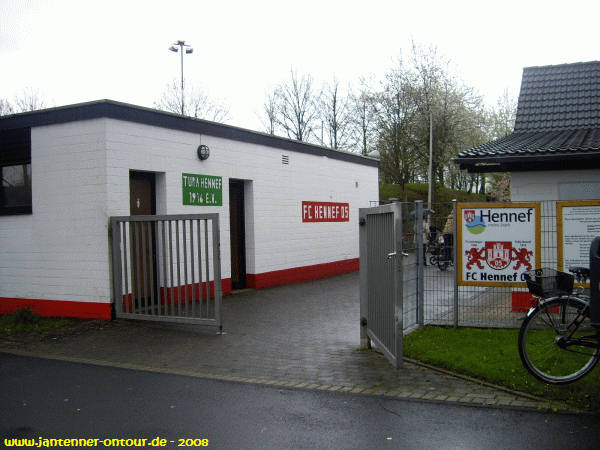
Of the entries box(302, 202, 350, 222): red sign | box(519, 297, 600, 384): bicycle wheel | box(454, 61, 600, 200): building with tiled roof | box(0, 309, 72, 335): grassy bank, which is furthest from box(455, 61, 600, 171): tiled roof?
box(0, 309, 72, 335): grassy bank

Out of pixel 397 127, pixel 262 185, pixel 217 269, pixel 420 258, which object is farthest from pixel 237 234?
pixel 397 127

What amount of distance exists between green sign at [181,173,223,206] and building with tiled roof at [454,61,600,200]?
5282 mm

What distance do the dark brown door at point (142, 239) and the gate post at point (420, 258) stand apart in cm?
424

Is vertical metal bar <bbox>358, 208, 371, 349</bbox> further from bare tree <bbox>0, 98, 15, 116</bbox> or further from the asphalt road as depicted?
bare tree <bbox>0, 98, 15, 116</bbox>

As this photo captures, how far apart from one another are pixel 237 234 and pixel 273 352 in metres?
7.02

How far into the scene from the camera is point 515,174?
37.3 feet

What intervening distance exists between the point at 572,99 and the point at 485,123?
99.8 feet

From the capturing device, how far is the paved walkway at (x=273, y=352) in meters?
6.31

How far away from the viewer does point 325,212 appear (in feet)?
60.5

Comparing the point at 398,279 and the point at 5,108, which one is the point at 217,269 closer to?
the point at 398,279

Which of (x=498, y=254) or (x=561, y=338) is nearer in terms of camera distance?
(x=561, y=338)

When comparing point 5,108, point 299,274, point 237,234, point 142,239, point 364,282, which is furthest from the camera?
point 5,108

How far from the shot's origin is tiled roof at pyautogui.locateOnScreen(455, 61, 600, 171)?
1065 cm

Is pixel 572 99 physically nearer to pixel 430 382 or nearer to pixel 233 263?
pixel 233 263
